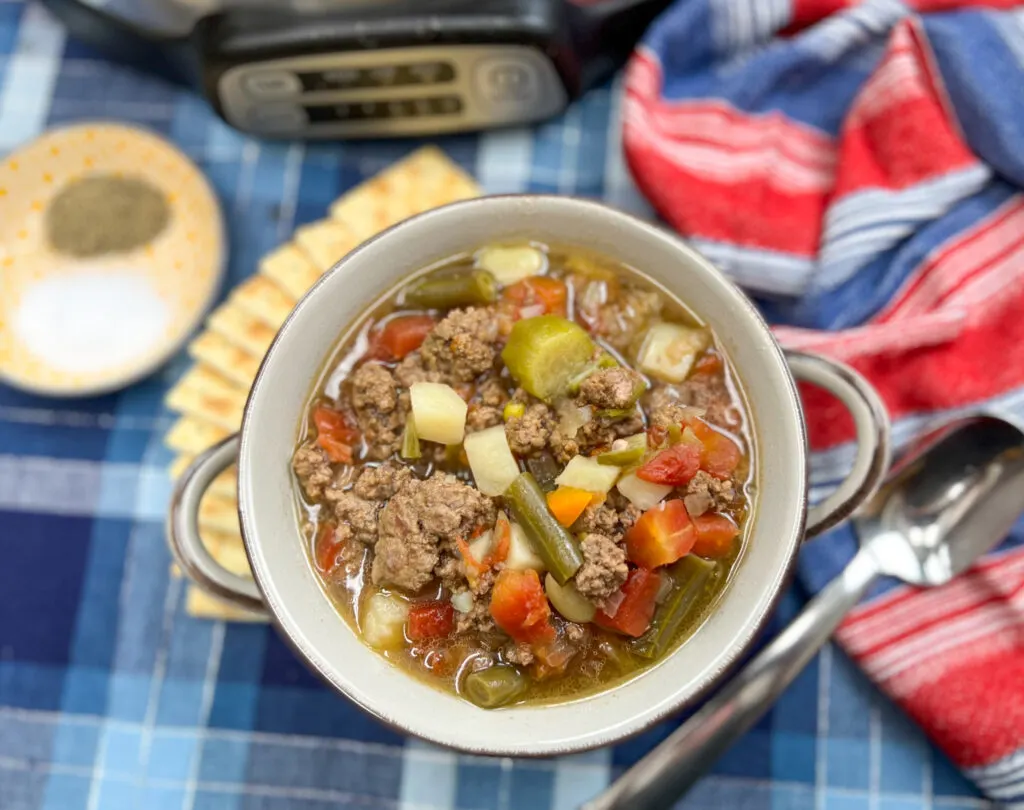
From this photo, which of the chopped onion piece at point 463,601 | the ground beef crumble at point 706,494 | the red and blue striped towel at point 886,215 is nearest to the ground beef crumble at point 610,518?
the ground beef crumble at point 706,494

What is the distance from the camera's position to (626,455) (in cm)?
196

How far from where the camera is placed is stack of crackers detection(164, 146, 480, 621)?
2648 millimetres

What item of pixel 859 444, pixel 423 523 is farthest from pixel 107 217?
pixel 859 444

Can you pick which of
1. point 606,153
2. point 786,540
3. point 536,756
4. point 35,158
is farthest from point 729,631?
point 35,158

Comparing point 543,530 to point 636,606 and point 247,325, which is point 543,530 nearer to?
point 636,606

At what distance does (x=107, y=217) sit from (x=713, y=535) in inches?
84.0

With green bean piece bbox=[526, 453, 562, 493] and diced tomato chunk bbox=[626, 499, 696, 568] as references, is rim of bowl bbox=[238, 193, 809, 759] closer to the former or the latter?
diced tomato chunk bbox=[626, 499, 696, 568]

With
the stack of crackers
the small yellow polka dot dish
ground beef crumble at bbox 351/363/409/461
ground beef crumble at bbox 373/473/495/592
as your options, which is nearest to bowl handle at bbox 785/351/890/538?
ground beef crumble at bbox 373/473/495/592

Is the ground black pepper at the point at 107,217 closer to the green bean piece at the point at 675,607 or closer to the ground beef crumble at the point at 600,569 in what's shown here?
the ground beef crumble at the point at 600,569

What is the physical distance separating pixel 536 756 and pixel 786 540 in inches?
25.2

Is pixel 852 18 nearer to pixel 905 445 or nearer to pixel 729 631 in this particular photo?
pixel 905 445

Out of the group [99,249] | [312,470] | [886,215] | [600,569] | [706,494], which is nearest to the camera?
[600,569]

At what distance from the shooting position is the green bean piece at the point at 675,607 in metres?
1.98

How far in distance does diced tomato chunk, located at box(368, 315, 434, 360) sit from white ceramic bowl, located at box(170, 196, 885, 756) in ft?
0.27
